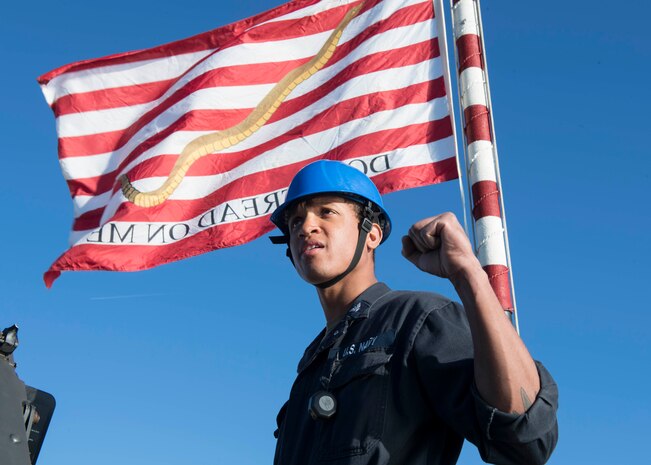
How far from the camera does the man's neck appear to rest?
3.84m

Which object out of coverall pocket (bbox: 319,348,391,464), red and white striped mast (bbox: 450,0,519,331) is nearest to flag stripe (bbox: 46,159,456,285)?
red and white striped mast (bbox: 450,0,519,331)

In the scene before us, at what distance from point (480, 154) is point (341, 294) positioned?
3182mm

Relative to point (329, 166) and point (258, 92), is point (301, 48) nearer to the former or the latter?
point (258, 92)

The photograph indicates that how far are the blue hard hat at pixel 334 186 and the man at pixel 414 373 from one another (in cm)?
24

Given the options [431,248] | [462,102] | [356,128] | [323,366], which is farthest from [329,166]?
[356,128]

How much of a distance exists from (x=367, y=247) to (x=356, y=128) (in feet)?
14.2

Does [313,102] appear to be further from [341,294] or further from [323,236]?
[341,294]

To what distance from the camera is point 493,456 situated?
2707mm

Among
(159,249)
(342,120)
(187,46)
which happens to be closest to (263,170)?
(342,120)

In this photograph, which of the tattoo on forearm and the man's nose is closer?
the tattoo on forearm

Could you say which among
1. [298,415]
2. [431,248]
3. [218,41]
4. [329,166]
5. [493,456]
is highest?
[218,41]

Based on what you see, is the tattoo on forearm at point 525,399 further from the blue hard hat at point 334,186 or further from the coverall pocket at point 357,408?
the blue hard hat at point 334,186

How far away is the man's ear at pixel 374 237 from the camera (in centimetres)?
404

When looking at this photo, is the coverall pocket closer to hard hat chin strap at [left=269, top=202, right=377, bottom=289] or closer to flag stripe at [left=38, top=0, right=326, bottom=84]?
hard hat chin strap at [left=269, top=202, right=377, bottom=289]
